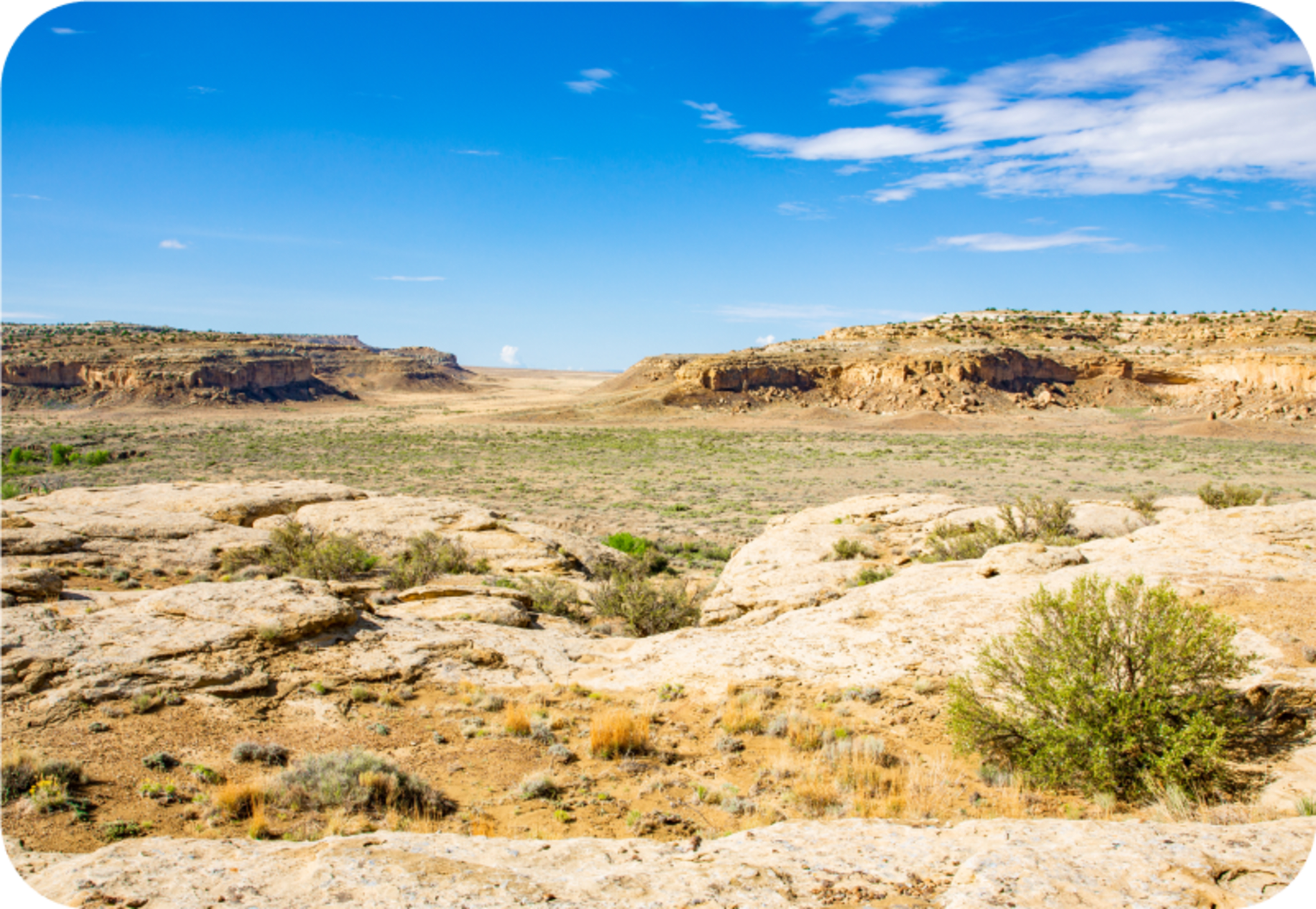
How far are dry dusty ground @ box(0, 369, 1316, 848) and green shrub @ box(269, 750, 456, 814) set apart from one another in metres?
0.14

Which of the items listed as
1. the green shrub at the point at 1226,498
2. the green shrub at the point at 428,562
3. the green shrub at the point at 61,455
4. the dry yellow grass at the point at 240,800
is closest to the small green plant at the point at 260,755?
the dry yellow grass at the point at 240,800

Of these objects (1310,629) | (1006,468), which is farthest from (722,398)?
(1310,629)

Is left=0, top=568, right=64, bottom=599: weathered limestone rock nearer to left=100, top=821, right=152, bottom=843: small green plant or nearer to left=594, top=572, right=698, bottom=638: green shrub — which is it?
left=100, top=821, right=152, bottom=843: small green plant

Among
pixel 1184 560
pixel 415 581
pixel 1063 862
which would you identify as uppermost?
pixel 1184 560

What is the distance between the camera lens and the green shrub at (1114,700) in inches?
191

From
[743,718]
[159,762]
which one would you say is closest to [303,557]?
[159,762]

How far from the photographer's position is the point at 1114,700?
16.6 feet

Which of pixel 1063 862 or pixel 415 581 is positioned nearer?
pixel 1063 862

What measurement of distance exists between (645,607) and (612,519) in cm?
1175

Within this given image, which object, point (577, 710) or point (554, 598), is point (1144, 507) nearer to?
point (554, 598)

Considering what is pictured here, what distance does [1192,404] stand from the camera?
56844 millimetres

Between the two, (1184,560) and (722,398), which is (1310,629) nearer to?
(1184,560)

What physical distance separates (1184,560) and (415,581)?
10.9m

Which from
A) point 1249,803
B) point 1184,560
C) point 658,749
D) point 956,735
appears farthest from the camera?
point 1184,560
